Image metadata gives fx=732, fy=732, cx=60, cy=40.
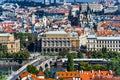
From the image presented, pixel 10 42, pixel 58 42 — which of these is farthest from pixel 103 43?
pixel 10 42

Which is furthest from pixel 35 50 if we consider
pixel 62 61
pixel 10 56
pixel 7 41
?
pixel 62 61

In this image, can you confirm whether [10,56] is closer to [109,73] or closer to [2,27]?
[109,73]

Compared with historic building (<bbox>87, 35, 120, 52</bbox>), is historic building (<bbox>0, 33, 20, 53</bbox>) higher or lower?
higher

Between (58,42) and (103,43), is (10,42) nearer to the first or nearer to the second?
(58,42)

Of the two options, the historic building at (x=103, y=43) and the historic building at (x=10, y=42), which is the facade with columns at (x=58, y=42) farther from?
the historic building at (x=10, y=42)

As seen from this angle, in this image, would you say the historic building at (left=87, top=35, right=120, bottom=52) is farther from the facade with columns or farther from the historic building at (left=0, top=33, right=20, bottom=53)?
the historic building at (left=0, top=33, right=20, bottom=53)

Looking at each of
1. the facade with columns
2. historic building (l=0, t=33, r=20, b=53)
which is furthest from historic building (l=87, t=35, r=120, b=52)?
historic building (l=0, t=33, r=20, b=53)
